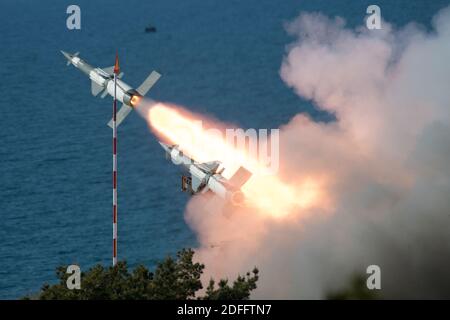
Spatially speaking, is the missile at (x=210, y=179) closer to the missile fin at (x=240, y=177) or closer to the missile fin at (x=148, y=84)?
the missile fin at (x=240, y=177)

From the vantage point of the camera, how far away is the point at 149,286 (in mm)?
101812

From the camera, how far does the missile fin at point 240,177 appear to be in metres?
107

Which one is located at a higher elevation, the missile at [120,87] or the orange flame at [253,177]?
the missile at [120,87]

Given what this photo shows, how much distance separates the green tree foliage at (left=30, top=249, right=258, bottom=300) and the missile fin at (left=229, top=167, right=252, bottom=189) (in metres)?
5.71

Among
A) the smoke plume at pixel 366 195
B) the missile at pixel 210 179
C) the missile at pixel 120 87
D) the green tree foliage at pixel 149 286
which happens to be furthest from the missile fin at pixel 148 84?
the green tree foliage at pixel 149 286

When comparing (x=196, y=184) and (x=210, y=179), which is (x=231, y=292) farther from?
(x=196, y=184)

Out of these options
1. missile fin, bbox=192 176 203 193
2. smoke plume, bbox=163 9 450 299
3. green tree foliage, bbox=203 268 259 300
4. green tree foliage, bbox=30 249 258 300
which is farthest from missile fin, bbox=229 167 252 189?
smoke plume, bbox=163 9 450 299

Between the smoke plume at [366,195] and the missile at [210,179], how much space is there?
5397 mm

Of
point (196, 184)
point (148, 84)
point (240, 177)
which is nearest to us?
point (240, 177)

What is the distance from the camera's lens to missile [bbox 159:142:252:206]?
4210 inches

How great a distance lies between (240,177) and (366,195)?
47.1ft

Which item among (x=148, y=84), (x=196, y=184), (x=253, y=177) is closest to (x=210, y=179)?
(x=196, y=184)

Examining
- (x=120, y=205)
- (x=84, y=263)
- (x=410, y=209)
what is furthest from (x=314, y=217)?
(x=120, y=205)
